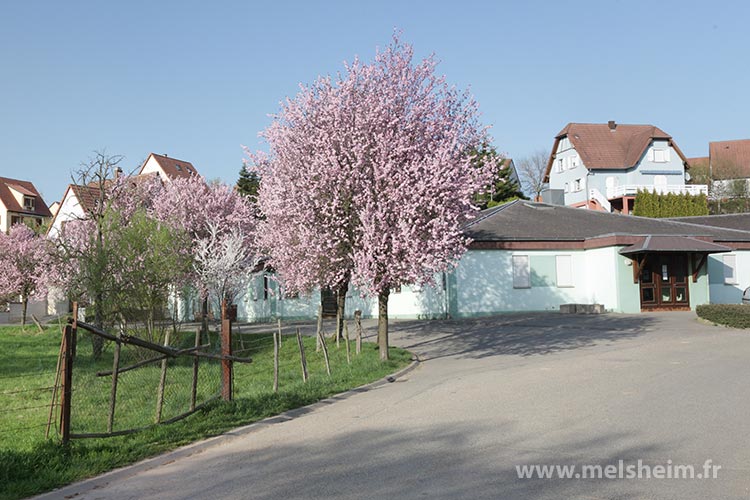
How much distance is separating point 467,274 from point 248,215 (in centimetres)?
1204

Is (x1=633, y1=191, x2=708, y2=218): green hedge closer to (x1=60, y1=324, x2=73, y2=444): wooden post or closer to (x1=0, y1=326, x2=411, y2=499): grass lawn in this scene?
(x1=0, y1=326, x2=411, y2=499): grass lawn

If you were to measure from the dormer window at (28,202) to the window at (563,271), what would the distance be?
235ft

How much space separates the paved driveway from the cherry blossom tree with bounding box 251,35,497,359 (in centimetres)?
293

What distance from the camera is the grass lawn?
7336 millimetres

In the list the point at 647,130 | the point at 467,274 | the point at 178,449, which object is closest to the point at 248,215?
the point at 467,274

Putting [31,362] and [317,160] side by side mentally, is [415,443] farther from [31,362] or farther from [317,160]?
[31,362]

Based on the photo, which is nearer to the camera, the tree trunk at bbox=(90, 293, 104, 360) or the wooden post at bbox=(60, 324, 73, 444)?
the wooden post at bbox=(60, 324, 73, 444)

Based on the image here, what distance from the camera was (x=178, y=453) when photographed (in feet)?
26.5

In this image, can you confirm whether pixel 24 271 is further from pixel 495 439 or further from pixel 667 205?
pixel 667 205

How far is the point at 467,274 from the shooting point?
1264 inches

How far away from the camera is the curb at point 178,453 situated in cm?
666

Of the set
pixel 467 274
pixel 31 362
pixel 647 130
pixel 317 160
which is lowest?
pixel 31 362

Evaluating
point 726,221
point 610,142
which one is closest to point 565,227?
point 726,221

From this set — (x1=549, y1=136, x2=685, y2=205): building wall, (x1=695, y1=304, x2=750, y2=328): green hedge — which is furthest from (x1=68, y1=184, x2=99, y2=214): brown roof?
(x1=549, y1=136, x2=685, y2=205): building wall
